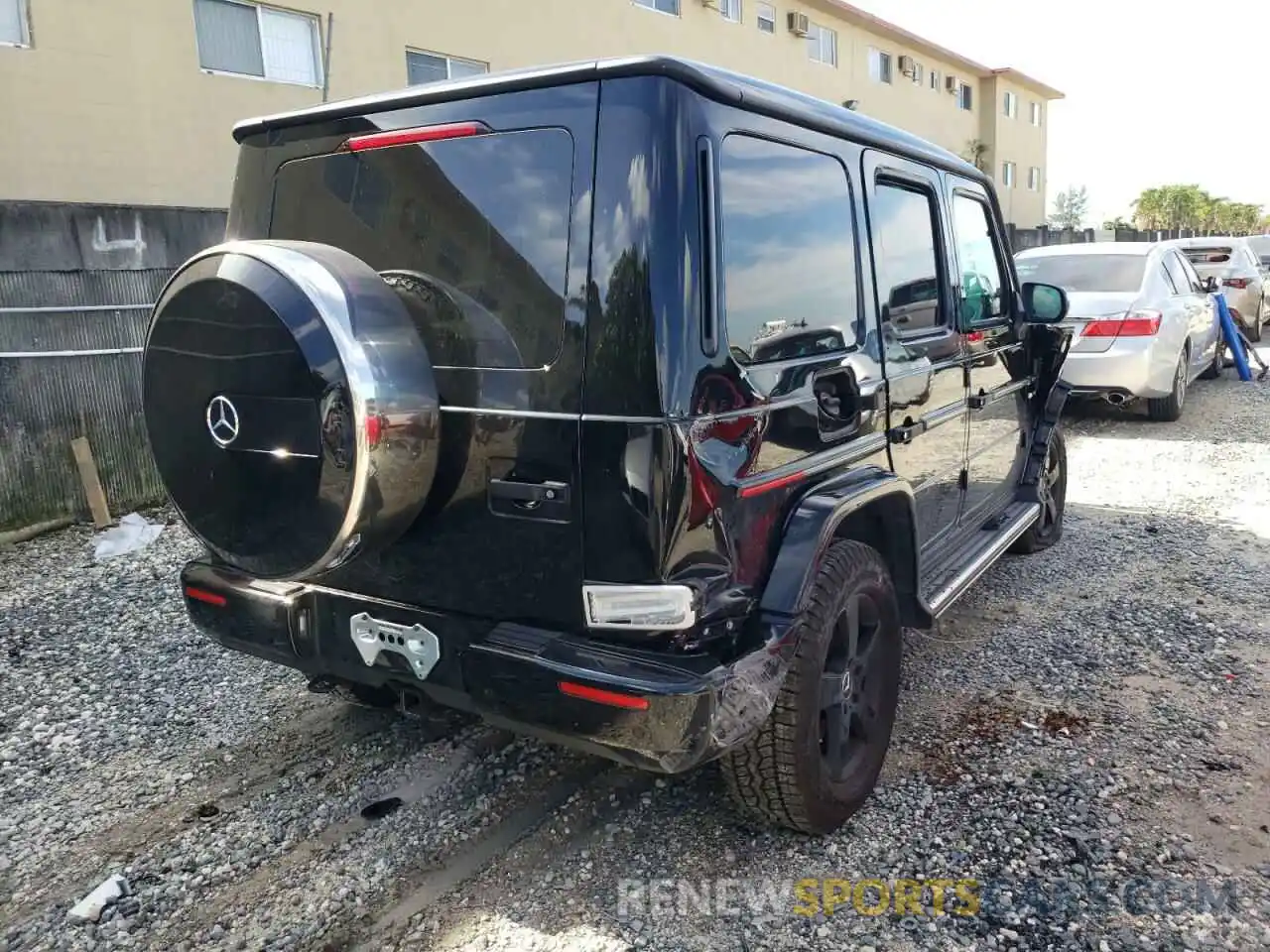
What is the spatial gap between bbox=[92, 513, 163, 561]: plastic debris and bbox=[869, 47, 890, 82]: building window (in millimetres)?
23495

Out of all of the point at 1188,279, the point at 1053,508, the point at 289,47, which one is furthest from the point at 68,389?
the point at 1188,279

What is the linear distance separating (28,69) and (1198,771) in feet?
33.9

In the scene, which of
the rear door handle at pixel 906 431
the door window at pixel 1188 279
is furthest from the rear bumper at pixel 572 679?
the door window at pixel 1188 279

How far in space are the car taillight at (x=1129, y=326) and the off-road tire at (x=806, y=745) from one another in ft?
21.4

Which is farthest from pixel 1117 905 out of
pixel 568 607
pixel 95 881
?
pixel 95 881

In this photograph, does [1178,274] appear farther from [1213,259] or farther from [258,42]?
[258,42]

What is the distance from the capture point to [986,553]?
4004mm

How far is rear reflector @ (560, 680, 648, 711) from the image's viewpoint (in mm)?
2209

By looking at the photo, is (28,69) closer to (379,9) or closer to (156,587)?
(379,9)

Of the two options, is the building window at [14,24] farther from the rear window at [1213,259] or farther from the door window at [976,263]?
the rear window at [1213,259]

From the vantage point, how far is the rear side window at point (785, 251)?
242cm

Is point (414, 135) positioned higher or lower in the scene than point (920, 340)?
higher

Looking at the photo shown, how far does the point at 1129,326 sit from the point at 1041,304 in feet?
13.8

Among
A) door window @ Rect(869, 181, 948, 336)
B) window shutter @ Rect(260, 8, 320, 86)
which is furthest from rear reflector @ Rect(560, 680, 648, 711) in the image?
window shutter @ Rect(260, 8, 320, 86)
